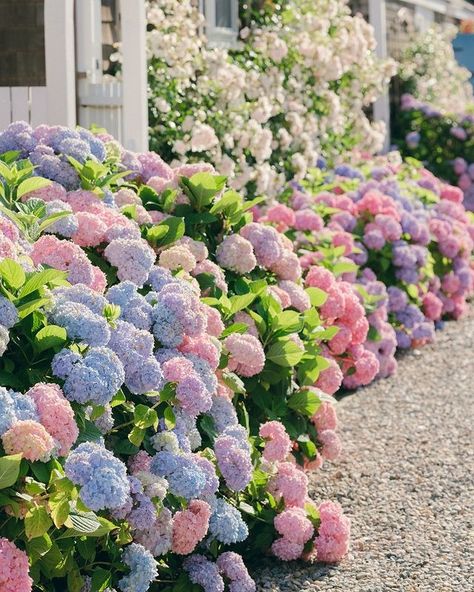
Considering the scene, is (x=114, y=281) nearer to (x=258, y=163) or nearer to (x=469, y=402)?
(x=469, y=402)

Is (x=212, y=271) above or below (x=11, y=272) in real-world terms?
below

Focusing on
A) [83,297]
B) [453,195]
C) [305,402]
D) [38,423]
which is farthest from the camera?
[453,195]

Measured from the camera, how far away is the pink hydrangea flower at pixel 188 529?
3.30 m

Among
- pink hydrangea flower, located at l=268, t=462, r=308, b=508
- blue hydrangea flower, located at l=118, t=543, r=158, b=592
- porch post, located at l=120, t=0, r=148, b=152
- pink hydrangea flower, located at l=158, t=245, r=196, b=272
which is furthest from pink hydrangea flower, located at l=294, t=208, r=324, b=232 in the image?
blue hydrangea flower, located at l=118, t=543, r=158, b=592

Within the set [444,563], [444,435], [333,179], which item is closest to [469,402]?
[444,435]

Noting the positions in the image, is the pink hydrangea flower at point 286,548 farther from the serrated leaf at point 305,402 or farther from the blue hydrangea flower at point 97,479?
the blue hydrangea flower at point 97,479

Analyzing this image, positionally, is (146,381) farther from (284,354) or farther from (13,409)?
(284,354)

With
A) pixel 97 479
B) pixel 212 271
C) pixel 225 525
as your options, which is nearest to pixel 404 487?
pixel 212 271

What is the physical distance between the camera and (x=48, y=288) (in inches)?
128

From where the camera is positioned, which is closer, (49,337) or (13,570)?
(13,570)

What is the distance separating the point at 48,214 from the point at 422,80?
1008 centimetres

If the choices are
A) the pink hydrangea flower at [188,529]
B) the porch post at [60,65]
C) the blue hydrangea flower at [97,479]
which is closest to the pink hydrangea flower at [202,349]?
the pink hydrangea flower at [188,529]

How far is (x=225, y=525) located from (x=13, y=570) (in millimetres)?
991

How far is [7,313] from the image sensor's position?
2.89 meters
